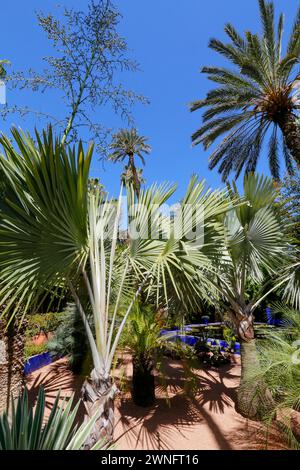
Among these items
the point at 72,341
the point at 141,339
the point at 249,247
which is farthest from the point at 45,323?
the point at 249,247

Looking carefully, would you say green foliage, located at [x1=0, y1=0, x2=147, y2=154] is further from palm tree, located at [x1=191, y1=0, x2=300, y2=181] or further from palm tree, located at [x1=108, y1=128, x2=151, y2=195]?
palm tree, located at [x1=108, y1=128, x2=151, y2=195]

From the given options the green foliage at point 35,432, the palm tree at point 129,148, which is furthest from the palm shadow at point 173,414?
the palm tree at point 129,148

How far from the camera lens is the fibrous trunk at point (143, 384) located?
5.39 meters

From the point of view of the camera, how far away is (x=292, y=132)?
921cm

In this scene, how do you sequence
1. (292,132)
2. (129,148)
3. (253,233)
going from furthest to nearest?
(129,148), (292,132), (253,233)

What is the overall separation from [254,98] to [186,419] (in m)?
9.54

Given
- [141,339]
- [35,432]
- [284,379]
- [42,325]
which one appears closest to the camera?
[35,432]

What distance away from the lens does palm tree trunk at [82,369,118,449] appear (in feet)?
9.07

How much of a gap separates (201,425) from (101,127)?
17.8ft

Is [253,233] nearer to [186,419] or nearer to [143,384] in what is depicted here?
[186,419]

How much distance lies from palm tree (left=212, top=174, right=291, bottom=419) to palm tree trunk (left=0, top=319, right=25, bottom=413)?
372 cm

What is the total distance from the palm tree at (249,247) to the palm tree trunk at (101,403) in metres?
2.37

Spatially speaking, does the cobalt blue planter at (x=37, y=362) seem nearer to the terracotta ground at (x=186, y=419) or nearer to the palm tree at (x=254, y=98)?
the terracotta ground at (x=186, y=419)

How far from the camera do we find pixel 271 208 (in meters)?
4.74
